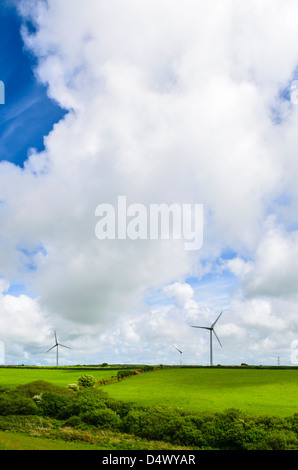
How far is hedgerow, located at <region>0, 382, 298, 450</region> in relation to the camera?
40.9 m

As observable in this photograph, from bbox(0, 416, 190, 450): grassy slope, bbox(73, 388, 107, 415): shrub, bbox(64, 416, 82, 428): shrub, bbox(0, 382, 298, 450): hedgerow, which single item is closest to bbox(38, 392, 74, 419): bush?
bbox(0, 382, 298, 450): hedgerow

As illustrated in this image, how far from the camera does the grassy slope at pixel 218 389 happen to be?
65000 mm

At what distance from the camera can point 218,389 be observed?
88375mm

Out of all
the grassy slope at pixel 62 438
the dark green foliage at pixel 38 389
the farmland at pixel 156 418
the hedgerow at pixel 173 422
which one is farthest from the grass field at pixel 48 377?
the grassy slope at pixel 62 438

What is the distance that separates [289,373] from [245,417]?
77.1 meters

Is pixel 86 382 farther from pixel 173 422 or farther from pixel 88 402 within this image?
pixel 173 422

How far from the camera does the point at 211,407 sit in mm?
62125

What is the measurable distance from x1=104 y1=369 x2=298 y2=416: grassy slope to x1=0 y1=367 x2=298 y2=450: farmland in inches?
7.5

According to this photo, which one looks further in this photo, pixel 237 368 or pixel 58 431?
pixel 237 368
